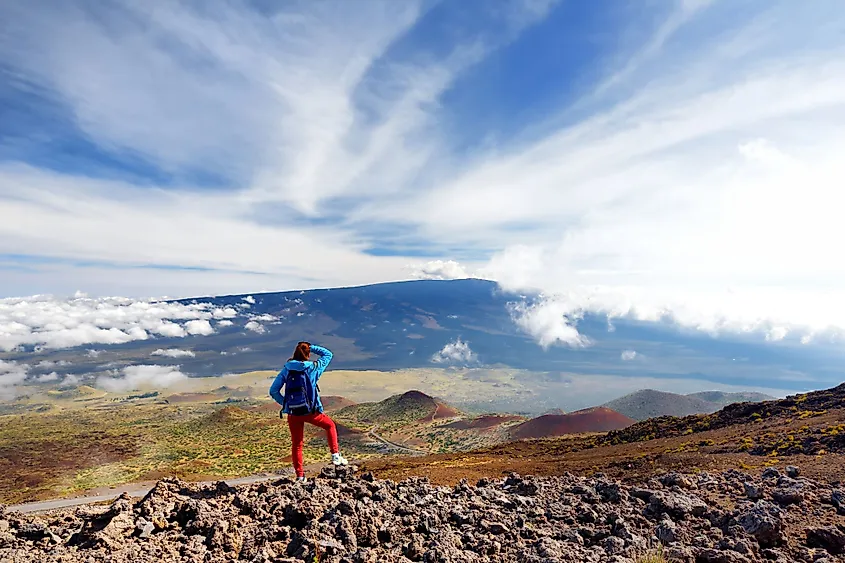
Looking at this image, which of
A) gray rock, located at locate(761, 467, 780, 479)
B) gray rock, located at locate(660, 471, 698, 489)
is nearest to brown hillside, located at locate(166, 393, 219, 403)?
gray rock, located at locate(660, 471, 698, 489)

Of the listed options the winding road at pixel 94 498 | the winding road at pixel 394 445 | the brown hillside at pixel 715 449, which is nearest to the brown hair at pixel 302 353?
the brown hillside at pixel 715 449

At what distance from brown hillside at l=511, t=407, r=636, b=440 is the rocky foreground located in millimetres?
42108

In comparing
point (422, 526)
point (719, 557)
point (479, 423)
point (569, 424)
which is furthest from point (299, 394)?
point (569, 424)

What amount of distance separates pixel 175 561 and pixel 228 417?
180 feet

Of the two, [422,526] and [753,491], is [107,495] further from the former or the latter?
[753,491]

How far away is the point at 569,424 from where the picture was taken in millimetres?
58375

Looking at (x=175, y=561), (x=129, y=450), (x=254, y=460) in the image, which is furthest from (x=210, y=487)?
(x=129, y=450)

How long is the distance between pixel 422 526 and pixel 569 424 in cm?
5852

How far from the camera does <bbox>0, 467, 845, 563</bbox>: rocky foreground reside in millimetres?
4176

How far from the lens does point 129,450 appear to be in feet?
122

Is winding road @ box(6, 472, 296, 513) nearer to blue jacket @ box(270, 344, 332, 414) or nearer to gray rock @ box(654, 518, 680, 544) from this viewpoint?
blue jacket @ box(270, 344, 332, 414)

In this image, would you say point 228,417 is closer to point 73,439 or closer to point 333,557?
point 73,439

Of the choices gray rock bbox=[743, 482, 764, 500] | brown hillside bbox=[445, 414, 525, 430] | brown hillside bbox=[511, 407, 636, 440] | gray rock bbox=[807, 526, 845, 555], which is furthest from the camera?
brown hillside bbox=[445, 414, 525, 430]

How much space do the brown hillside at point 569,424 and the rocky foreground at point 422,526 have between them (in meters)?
42.1
